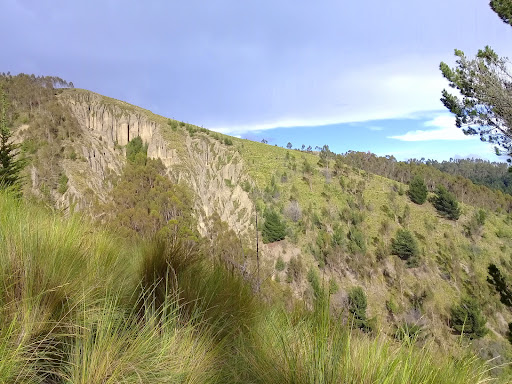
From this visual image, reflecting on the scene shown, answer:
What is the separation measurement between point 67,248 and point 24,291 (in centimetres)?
40

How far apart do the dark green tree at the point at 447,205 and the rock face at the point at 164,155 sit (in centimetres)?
2988

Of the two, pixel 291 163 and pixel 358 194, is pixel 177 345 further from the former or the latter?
pixel 291 163

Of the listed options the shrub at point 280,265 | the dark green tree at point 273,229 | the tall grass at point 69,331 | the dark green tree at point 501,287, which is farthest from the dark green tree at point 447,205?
the tall grass at point 69,331

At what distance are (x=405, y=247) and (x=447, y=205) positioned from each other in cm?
1289

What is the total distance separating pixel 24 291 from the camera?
4.31 feet

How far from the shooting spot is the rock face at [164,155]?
159 feet

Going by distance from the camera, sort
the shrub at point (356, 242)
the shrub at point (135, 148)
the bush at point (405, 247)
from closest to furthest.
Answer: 1. the bush at point (405, 247)
2. the shrub at point (356, 242)
3. the shrub at point (135, 148)

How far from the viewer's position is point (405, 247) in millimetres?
42469

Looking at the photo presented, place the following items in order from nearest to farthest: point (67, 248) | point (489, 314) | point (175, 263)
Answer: point (67, 248), point (175, 263), point (489, 314)

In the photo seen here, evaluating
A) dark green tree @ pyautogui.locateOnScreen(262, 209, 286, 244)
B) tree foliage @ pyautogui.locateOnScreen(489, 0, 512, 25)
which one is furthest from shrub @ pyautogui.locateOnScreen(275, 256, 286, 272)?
tree foliage @ pyautogui.locateOnScreen(489, 0, 512, 25)

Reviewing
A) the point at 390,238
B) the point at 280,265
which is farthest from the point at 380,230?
the point at 280,265

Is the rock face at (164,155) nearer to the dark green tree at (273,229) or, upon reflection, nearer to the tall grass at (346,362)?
the dark green tree at (273,229)

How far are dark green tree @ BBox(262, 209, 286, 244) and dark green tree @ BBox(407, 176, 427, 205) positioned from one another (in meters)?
23.2

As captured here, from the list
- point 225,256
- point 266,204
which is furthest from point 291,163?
point 225,256
